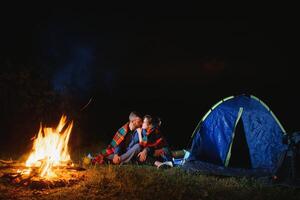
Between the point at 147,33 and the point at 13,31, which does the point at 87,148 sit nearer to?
the point at 13,31

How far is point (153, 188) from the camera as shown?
652 centimetres

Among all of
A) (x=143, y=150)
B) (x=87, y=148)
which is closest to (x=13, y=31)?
(x=87, y=148)

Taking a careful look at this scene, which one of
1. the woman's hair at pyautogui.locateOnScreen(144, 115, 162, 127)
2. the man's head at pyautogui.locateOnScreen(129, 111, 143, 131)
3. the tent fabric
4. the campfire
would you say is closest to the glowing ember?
the campfire

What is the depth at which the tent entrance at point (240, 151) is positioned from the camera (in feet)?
30.0

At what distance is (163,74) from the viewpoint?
25500 mm

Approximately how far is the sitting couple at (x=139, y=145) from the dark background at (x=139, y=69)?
9.97 feet

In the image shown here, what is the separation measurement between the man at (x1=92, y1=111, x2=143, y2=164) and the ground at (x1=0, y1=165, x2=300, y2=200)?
46.4 inches

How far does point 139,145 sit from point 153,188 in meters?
2.58

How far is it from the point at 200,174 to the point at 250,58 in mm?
18499

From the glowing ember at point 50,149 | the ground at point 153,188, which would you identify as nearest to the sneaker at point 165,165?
the ground at point 153,188

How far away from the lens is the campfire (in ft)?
22.0

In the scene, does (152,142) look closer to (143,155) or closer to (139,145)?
(139,145)

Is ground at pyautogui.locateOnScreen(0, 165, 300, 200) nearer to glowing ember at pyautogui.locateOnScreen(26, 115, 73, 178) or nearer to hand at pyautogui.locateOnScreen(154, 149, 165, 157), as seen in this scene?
glowing ember at pyautogui.locateOnScreen(26, 115, 73, 178)

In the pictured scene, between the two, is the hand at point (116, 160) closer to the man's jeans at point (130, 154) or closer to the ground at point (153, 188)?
the man's jeans at point (130, 154)
